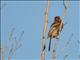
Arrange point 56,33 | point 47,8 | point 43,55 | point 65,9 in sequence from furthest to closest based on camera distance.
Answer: point 56,33, point 65,9, point 47,8, point 43,55

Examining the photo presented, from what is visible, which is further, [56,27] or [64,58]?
[56,27]

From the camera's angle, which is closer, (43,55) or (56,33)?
(43,55)

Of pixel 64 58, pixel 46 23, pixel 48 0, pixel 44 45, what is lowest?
pixel 64 58

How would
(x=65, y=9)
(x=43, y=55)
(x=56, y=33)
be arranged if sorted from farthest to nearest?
(x=56, y=33) < (x=65, y=9) < (x=43, y=55)

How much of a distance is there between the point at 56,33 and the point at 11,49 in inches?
102

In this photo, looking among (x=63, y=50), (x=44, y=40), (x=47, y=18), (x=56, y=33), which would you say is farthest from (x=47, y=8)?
(x=56, y=33)

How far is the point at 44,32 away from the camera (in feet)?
16.8

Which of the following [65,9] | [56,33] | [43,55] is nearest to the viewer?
[43,55]

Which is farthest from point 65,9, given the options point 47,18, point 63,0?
point 47,18

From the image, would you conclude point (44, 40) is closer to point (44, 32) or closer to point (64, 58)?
point (44, 32)

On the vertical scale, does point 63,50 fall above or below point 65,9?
below

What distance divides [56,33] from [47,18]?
3.14 meters

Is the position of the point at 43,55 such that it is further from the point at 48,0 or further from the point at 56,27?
the point at 56,27

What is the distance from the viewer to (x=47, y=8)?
5.32 m
